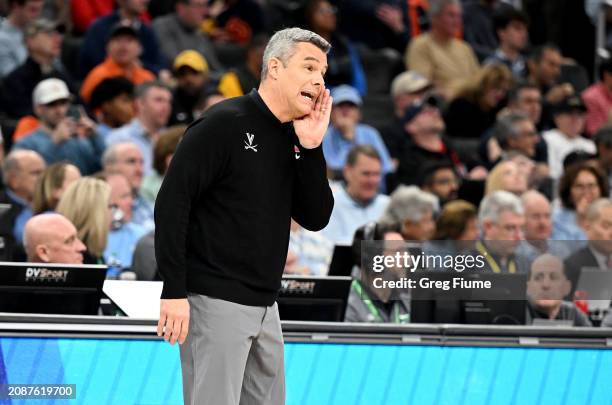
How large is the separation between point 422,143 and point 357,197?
6.25 feet

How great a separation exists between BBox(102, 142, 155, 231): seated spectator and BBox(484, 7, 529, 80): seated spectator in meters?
5.64

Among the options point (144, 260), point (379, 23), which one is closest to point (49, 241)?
point (144, 260)

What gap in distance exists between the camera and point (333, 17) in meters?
12.4

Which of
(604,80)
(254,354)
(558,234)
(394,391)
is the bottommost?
(254,354)

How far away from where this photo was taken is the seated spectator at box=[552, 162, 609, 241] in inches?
392

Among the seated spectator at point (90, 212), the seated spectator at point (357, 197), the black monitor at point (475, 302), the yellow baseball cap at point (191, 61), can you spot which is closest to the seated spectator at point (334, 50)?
the yellow baseball cap at point (191, 61)

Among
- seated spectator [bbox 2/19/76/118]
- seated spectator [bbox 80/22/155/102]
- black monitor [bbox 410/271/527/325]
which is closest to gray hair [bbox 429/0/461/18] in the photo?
seated spectator [bbox 80/22/155/102]

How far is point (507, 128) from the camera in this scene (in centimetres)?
1143

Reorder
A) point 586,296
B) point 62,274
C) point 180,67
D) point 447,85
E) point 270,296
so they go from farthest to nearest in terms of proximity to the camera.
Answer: point 447,85
point 180,67
point 586,296
point 62,274
point 270,296

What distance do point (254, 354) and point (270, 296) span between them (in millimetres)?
219

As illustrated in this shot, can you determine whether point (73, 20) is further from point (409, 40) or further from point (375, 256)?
point (375, 256)

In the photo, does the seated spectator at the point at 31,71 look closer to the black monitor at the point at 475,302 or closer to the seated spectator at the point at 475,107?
the seated spectator at the point at 475,107

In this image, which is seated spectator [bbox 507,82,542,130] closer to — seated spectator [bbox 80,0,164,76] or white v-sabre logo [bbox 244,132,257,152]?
seated spectator [bbox 80,0,164,76]

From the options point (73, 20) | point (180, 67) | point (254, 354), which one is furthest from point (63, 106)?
point (254, 354)
